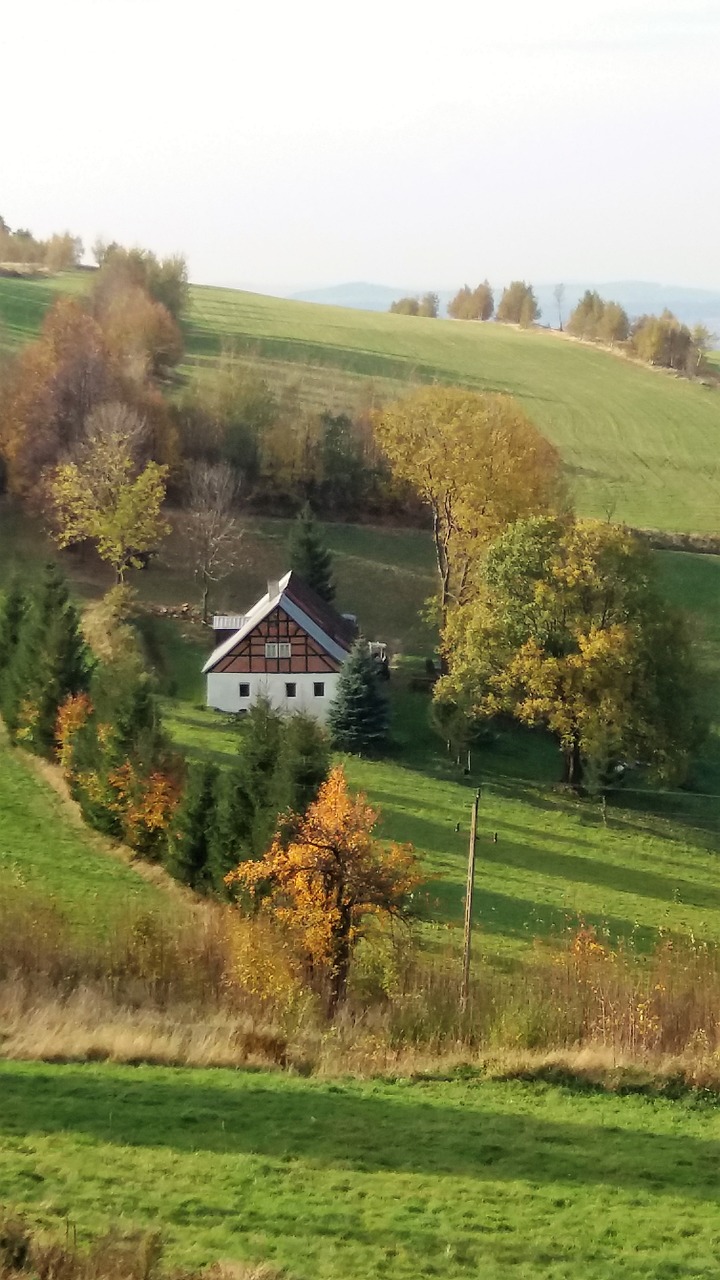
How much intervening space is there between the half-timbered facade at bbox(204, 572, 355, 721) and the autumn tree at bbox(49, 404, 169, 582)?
718 centimetres

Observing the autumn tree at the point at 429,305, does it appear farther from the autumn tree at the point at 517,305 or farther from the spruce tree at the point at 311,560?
the spruce tree at the point at 311,560

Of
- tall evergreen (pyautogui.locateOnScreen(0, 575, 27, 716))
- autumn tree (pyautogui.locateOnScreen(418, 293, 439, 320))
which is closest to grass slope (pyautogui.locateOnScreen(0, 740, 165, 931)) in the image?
tall evergreen (pyautogui.locateOnScreen(0, 575, 27, 716))

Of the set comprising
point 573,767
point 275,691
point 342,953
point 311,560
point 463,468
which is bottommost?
point 573,767

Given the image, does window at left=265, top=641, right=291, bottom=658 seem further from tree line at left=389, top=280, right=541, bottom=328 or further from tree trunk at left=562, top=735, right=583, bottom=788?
tree line at left=389, top=280, right=541, bottom=328

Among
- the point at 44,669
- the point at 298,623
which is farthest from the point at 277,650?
the point at 44,669

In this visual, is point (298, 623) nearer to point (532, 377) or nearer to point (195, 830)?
point (195, 830)

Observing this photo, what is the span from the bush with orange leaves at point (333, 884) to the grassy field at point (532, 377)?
1653 inches

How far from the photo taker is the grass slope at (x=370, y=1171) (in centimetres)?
995

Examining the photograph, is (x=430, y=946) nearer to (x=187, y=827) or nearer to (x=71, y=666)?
(x=187, y=827)

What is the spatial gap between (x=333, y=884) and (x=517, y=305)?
9932 centimetres

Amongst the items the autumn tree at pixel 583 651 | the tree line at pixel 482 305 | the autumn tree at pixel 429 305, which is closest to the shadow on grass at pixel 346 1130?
the autumn tree at pixel 583 651

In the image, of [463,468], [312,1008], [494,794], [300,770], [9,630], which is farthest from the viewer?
[463,468]

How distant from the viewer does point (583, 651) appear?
36.1 m

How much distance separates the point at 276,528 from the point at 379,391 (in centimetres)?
1897
